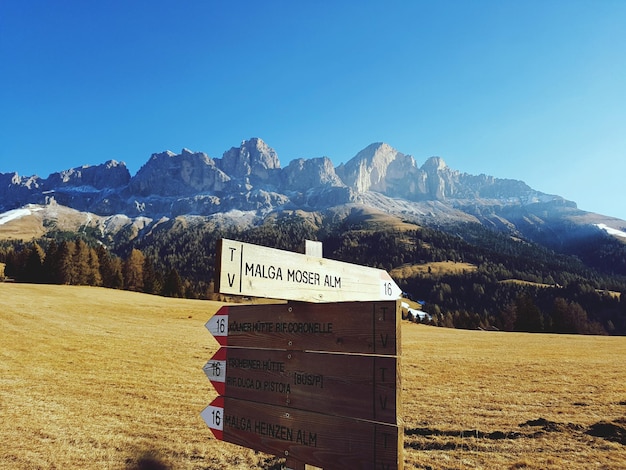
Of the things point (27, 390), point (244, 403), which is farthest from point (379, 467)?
point (27, 390)

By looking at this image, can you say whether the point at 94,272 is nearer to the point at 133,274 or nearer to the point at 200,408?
the point at 133,274

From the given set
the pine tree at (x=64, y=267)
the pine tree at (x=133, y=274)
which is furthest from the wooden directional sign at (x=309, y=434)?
the pine tree at (x=133, y=274)

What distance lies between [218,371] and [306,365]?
1.66 m

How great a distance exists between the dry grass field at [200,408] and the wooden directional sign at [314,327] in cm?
404

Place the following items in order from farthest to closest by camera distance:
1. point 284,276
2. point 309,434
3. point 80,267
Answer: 1. point 80,267
2. point 284,276
3. point 309,434

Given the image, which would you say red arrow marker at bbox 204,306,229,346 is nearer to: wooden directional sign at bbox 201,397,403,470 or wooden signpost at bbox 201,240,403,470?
wooden signpost at bbox 201,240,403,470

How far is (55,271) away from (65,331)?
49474mm

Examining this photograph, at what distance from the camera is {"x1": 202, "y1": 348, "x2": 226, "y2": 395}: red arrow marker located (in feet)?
18.0

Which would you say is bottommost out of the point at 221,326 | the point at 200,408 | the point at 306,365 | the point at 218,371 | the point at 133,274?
the point at 200,408

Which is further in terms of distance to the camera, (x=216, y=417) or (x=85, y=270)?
(x=85, y=270)

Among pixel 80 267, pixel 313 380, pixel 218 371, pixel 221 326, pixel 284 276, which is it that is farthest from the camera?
pixel 80 267

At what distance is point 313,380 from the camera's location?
4.40 m

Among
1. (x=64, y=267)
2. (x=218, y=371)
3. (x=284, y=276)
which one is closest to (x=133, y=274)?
(x=64, y=267)

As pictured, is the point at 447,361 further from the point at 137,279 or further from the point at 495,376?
the point at 137,279
